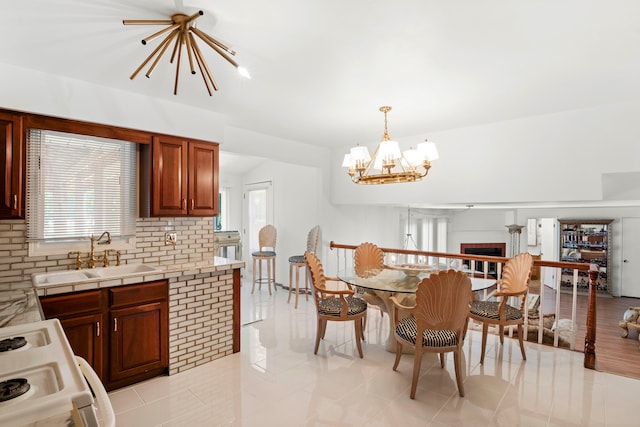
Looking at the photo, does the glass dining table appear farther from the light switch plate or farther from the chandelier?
the light switch plate

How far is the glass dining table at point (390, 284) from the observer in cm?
300

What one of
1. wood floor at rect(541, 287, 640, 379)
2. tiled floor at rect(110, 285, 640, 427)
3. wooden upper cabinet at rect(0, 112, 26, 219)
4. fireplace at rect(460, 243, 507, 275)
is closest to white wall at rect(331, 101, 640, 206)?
wood floor at rect(541, 287, 640, 379)

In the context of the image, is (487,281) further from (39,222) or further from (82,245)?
(39,222)

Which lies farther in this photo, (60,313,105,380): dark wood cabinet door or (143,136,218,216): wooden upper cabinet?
(143,136,218,216): wooden upper cabinet

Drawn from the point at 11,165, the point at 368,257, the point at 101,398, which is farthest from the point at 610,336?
the point at 11,165

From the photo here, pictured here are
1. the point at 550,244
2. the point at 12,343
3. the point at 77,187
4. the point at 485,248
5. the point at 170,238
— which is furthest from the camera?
the point at 485,248

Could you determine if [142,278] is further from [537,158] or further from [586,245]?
[586,245]

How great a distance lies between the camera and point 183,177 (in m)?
3.34

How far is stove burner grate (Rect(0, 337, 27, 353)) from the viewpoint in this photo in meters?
1.25

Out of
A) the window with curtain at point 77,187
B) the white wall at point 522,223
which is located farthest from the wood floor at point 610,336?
the window with curtain at point 77,187

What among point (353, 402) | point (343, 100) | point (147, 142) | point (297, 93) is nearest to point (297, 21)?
point (297, 93)

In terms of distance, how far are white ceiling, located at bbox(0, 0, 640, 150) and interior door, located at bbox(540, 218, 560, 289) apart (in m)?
7.38

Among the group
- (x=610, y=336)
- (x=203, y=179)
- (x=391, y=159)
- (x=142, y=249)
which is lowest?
(x=610, y=336)

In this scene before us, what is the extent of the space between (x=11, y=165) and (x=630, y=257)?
39.0 feet
